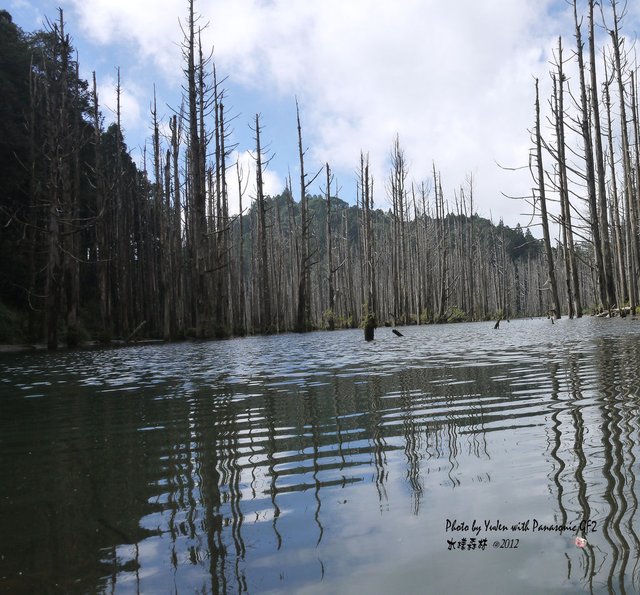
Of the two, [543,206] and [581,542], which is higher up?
[543,206]

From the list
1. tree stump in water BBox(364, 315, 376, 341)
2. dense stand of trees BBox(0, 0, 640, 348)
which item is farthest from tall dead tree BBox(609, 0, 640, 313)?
tree stump in water BBox(364, 315, 376, 341)

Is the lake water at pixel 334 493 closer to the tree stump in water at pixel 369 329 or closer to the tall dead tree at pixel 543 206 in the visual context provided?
the tree stump in water at pixel 369 329

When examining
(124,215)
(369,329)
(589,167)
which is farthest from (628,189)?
(124,215)

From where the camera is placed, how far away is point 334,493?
1931 millimetres

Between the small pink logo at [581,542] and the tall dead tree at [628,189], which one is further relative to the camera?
the tall dead tree at [628,189]

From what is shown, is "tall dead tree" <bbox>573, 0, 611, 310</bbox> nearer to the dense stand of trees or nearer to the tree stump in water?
the dense stand of trees

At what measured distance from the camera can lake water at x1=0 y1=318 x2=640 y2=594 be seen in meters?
1.33

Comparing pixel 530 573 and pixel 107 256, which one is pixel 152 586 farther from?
pixel 107 256

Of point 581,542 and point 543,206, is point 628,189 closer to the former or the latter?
point 543,206

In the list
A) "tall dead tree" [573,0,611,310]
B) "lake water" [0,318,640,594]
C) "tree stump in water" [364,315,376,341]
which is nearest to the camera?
"lake water" [0,318,640,594]

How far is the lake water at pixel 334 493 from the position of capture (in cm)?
133

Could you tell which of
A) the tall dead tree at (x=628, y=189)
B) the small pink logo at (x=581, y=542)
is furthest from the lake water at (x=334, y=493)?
the tall dead tree at (x=628, y=189)

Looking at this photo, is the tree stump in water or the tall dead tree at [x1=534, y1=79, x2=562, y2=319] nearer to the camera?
the tree stump in water

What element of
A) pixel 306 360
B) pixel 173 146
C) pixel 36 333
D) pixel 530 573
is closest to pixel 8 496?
pixel 530 573
